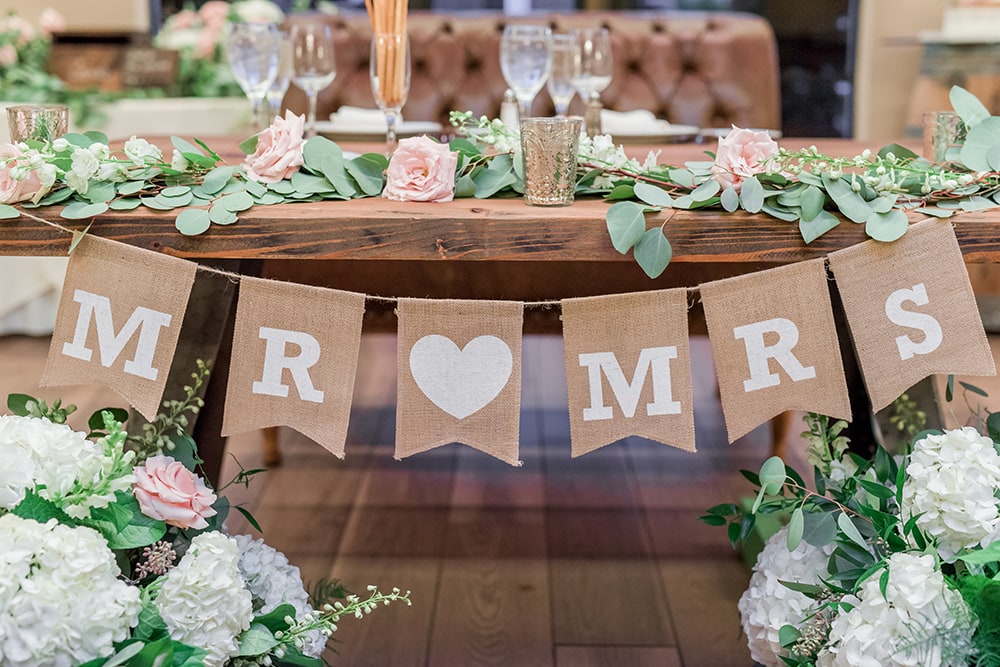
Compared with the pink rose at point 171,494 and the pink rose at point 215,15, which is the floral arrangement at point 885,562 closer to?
the pink rose at point 171,494

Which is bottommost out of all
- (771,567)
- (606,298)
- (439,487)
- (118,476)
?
(439,487)

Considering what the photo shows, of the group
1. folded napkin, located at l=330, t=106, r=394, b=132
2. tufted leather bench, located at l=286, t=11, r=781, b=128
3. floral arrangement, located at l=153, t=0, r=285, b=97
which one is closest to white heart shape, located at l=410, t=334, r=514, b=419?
folded napkin, located at l=330, t=106, r=394, b=132

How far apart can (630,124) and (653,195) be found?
0.79 meters

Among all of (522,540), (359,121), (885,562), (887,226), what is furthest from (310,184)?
(522,540)

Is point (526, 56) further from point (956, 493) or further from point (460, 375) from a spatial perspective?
point (956, 493)

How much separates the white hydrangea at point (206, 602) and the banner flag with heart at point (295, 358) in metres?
0.13

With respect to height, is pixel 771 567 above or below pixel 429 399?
below

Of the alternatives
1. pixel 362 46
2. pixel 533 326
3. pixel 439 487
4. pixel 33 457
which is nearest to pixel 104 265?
pixel 33 457

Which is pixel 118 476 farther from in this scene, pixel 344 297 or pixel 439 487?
pixel 439 487

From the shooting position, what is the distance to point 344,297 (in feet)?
A: 3.51

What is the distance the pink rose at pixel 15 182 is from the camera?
1.06m

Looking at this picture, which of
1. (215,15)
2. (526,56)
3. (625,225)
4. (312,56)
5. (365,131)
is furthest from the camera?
(215,15)

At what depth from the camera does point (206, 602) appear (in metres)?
1.02

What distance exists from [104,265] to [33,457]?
0.20m
